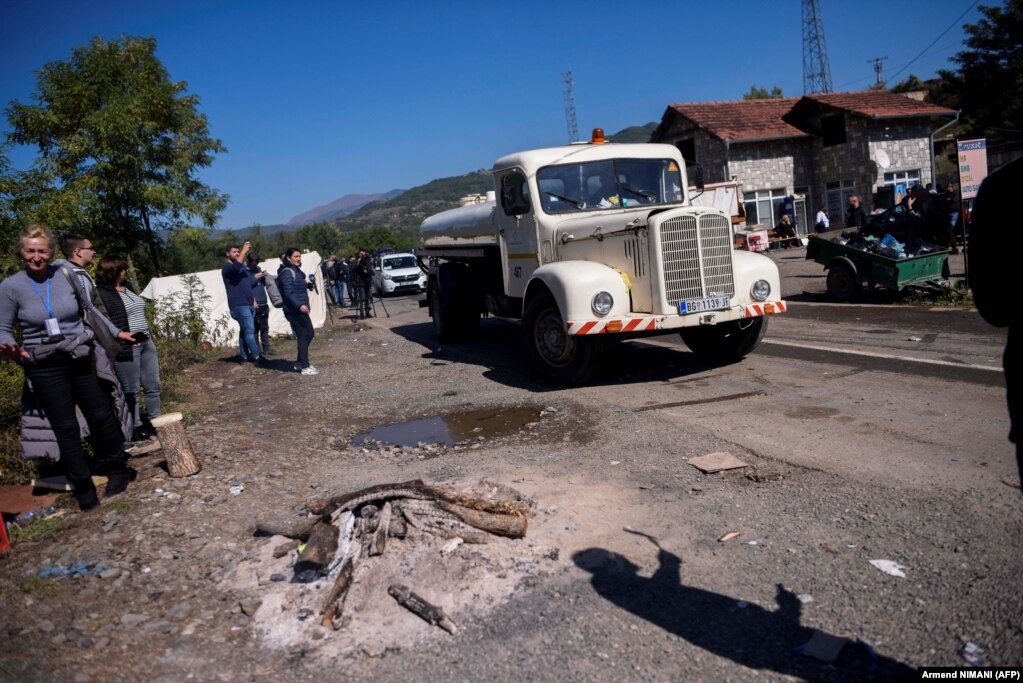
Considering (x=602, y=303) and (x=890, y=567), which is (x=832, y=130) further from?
(x=890, y=567)

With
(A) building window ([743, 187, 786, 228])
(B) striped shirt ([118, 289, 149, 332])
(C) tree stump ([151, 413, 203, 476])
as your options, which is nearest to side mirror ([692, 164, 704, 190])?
(B) striped shirt ([118, 289, 149, 332])

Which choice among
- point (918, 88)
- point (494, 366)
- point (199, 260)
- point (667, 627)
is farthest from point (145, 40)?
point (918, 88)

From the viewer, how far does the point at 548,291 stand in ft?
28.6

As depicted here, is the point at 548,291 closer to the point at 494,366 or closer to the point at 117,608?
the point at 494,366

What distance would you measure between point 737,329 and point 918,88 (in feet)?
172

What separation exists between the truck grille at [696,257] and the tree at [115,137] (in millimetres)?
12145

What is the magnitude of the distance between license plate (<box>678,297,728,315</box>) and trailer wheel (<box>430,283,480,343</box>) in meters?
5.36

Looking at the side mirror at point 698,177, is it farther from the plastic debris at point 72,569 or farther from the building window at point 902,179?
the building window at point 902,179

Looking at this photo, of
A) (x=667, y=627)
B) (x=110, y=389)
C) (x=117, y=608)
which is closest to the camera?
(x=667, y=627)

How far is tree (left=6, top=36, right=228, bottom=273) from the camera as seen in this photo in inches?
652

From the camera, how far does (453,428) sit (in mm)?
7301

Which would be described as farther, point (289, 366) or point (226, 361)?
point (226, 361)

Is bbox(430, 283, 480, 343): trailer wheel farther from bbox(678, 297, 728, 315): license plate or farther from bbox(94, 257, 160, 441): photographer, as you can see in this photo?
bbox(94, 257, 160, 441): photographer

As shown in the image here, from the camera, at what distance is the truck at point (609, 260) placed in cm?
795
